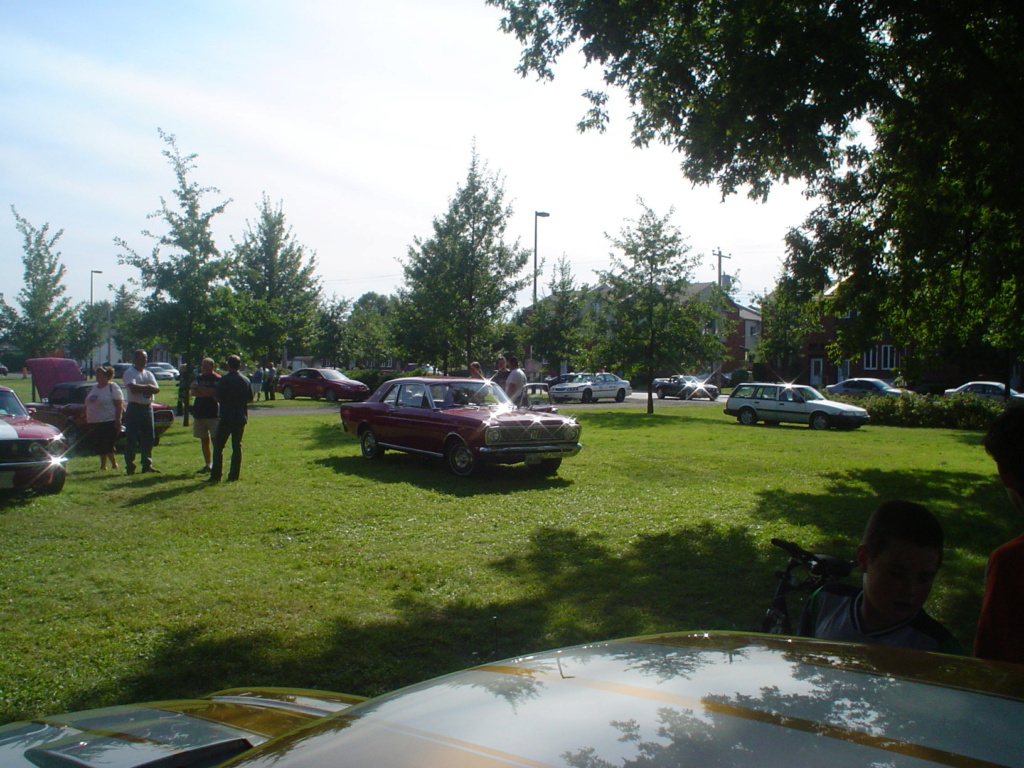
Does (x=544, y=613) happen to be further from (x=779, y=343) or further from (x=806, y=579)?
(x=779, y=343)

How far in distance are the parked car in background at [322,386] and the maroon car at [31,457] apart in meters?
22.5

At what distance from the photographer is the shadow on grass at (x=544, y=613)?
15.1ft

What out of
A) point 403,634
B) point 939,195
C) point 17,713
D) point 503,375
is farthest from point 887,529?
point 503,375

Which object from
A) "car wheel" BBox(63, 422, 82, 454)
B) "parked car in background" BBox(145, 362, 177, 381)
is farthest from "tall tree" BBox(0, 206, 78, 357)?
"parked car in background" BBox(145, 362, 177, 381)

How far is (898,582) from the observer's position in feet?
8.25

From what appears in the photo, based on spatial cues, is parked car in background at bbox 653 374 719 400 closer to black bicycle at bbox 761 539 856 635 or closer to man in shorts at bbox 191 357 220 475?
man in shorts at bbox 191 357 220 475

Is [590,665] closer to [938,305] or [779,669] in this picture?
[779,669]

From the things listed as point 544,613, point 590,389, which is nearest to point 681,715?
point 544,613

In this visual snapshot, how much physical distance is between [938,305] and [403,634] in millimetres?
12611

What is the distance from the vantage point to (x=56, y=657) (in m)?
4.84

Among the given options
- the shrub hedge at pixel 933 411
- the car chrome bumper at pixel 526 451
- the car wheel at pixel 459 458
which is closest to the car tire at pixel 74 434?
the car wheel at pixel 459 458

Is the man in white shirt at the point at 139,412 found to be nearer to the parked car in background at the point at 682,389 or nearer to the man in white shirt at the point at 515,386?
the man in white shirt at the point at 515,386

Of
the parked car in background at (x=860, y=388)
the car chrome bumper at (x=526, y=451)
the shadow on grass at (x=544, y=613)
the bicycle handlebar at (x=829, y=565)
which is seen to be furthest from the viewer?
the parked car in background at (x=860, y=388)

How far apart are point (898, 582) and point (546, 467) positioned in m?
10.1
